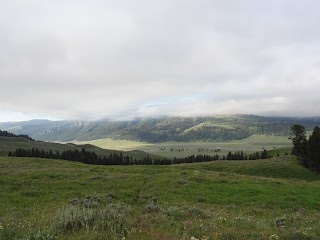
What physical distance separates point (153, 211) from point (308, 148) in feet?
261

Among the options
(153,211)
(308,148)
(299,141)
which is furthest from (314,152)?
(153,211)

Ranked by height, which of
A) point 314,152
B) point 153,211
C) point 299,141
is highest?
point 299,141

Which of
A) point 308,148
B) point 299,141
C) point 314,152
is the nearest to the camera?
point 314,152

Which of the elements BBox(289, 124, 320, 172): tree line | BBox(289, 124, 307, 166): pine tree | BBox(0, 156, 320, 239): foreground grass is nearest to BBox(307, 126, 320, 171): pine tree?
BBox(289, 124, 320, 172): tree line

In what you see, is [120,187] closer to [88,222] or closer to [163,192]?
[163,192]

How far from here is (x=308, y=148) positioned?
8356 cm

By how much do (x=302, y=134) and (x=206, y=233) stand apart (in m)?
95.5

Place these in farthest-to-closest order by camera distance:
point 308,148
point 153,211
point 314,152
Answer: point 308,148
point 314,152
point 153,211

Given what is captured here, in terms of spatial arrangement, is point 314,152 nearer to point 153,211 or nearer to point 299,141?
point 299,141

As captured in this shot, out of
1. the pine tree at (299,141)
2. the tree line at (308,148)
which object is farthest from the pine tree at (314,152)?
the pine tree at (299,141)

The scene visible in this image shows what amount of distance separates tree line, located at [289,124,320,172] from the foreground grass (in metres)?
53.3

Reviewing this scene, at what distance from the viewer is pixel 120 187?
32.1 meters

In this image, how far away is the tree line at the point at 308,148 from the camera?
3179 inches

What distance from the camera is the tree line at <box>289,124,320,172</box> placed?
80738 mm
